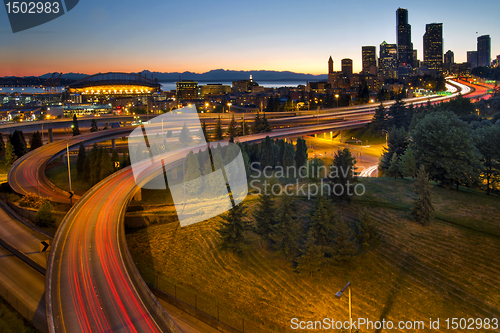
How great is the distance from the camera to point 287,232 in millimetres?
19609

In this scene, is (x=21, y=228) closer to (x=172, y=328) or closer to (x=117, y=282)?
(x=117, y=282)

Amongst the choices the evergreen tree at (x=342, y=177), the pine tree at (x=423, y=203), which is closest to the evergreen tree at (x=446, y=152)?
the pine tree at (x=423, y=203)

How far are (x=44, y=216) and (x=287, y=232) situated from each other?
2081 cm

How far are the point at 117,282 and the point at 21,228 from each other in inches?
644

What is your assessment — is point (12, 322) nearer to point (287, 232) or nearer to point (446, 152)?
point (287, 232)

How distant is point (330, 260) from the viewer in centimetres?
1827

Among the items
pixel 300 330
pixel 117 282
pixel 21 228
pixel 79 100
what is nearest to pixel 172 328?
pixel 117 282

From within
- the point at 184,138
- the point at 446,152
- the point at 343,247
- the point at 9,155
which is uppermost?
the point at 184,138

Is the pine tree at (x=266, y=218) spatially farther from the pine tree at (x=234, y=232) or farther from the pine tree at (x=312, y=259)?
the pine tree at (x=312, y=259)

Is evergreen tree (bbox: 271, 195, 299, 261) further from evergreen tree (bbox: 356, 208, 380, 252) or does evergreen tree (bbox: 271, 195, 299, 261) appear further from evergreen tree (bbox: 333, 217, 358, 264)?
evergreen tree (bbox: 356, 208, 380, 252)

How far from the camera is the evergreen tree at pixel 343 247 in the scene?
59.6 ft

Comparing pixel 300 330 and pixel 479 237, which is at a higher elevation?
pixel 479 237

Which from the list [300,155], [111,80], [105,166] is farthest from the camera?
[111,80]
